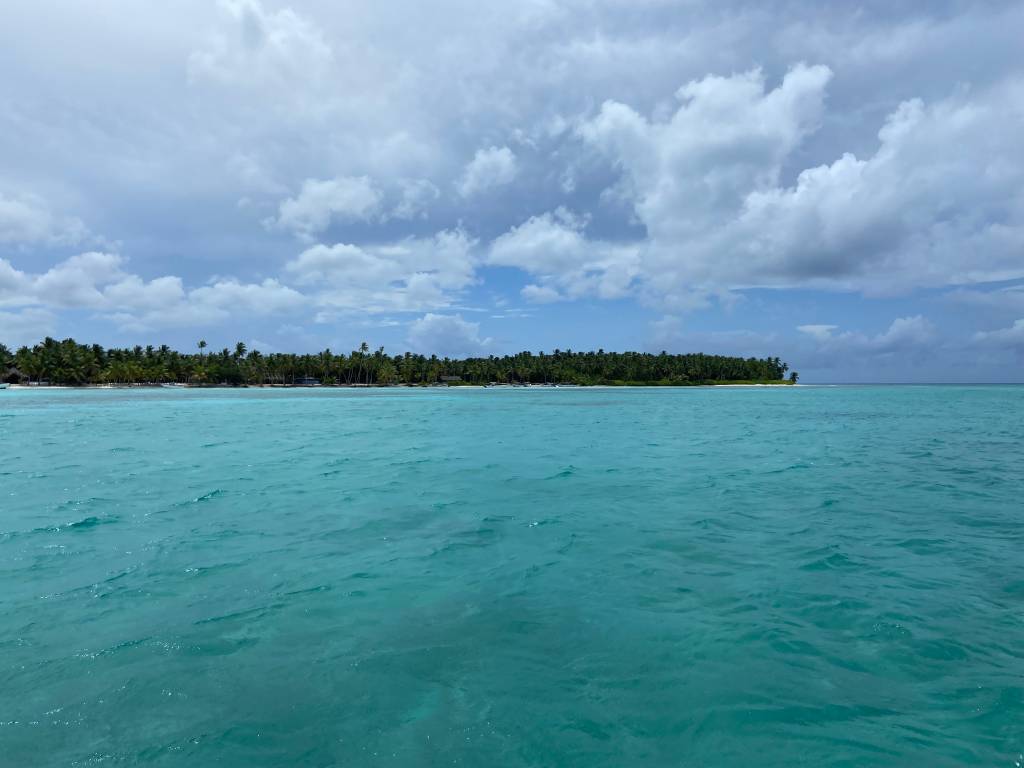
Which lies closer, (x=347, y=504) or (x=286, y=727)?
(x=286, y=727)

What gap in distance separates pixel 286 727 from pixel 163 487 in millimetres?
16826

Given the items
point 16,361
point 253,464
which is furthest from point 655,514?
point 16,361

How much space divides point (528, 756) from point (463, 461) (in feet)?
71.8

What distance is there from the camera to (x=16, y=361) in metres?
178

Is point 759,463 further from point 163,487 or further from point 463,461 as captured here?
point 163,487

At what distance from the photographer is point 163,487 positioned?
19.5 meters

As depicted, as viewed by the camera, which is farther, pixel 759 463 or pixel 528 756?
pixel 759 463

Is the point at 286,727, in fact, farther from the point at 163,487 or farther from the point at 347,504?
the point at 163,487

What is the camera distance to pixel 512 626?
8195 millimetres

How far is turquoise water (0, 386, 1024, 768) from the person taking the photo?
18.4 ft

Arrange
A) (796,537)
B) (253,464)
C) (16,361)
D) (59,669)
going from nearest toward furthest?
(59,669)
(796,537)
(253,464)
(16,361)

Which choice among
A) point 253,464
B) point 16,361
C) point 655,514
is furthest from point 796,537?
point 16,361

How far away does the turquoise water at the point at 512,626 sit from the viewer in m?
5.61

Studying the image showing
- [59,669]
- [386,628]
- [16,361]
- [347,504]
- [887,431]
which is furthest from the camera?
[16,361]
